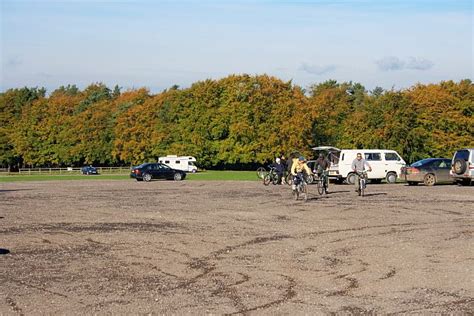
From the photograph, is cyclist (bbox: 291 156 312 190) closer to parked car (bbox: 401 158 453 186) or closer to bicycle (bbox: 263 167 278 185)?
parked car (bbox: 401 158 453 186)

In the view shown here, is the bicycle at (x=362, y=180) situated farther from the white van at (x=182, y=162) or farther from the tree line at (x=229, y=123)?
the white van at (x=182, y=162)

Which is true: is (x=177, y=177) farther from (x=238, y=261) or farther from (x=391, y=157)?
(x=238, y=261)

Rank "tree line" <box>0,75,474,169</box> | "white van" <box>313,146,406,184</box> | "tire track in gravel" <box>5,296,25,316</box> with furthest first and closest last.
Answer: "tree line" <box>0,75,474,169</box> < "white van" <box>313,146,406,184</box> < "tire track in gravel" <box>5,296,25,316</box>

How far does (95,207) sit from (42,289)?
1591cm

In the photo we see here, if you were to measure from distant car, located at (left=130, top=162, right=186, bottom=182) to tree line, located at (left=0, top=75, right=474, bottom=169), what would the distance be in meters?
31.1

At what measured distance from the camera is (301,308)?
9.25 metres

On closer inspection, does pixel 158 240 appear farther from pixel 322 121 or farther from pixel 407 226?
pixel 322 121

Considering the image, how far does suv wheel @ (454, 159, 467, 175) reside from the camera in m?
39.0

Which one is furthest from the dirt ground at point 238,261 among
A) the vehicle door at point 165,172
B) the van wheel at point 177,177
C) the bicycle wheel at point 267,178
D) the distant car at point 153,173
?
the van wheel at point 177,177

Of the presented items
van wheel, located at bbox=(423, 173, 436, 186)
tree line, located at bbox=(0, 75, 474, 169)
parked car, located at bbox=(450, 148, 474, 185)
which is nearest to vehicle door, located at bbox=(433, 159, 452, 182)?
van wheel, located at bbox=(423, 173, 436, 186)

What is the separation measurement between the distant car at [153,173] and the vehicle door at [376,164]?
59.7ft

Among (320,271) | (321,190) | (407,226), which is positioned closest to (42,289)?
(320,271)

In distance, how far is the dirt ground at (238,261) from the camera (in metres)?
9.65

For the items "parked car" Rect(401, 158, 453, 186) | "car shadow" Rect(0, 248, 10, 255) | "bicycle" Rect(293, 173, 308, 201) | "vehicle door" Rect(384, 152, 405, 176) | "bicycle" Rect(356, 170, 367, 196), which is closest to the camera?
"car shadow" Rect(0, 248, 10, 255)
